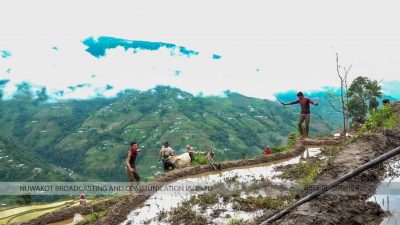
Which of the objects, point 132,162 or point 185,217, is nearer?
point 185,217

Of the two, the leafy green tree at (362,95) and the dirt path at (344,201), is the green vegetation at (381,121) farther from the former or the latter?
the leafy green tree at (362,95)

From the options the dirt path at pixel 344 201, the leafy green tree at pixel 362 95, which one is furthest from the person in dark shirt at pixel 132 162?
the leafy green tree at pixel 362 95

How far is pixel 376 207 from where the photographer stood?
9578mm

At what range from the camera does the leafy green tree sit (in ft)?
196

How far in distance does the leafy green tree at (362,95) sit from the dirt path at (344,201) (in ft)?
160

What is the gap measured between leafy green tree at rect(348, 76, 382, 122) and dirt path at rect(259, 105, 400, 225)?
48815 millimetres

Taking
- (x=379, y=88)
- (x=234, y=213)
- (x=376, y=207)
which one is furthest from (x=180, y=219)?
(x=379, y=88)

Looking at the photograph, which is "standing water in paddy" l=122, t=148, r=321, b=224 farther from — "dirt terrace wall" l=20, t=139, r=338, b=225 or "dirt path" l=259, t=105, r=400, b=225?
"dirt path" l=259, t=105, r=400, b=225

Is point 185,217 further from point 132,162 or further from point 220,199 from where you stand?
point 132,162

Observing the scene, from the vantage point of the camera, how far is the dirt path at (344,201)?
9125 mm

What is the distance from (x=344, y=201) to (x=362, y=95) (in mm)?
55761

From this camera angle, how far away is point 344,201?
10023 mm

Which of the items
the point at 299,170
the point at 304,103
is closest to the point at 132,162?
the point at 299,170

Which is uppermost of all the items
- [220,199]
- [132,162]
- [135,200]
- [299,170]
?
[132,162]
